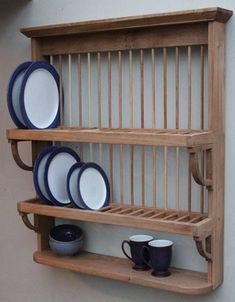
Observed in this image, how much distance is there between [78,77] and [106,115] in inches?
6.2

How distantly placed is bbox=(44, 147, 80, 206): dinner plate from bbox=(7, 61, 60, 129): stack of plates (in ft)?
0.34

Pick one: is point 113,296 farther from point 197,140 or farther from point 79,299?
point 197,140

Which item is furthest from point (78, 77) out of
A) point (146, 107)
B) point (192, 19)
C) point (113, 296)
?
point (113, 296)

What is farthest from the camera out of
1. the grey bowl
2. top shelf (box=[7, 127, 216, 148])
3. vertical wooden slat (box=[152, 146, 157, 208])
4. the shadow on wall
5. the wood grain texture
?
the shadow on wall

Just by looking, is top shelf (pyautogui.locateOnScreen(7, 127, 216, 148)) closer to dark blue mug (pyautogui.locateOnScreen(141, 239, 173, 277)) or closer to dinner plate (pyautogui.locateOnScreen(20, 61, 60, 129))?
dinner plate (pyautogui.locateOnScreen(20, 61, 60, 129))

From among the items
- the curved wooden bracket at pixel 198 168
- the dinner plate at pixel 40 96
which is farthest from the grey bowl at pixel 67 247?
the curved wooden bracket at pixel 198 168

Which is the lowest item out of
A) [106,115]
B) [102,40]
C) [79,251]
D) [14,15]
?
[79,251]

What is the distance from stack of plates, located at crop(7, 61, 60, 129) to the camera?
65.1 inches

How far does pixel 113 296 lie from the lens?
1.76 metres

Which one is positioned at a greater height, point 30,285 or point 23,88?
point 23,88

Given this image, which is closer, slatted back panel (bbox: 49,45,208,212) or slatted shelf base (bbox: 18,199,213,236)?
slatted shelf base (bbox: 18,199,213,236)

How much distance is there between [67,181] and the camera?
5.44 ft

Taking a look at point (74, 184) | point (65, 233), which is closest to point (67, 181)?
point (74, 184)

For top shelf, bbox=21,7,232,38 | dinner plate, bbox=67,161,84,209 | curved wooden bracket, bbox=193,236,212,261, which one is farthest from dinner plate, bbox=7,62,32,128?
curved wooden bracket, bbox=193,236,212,261
